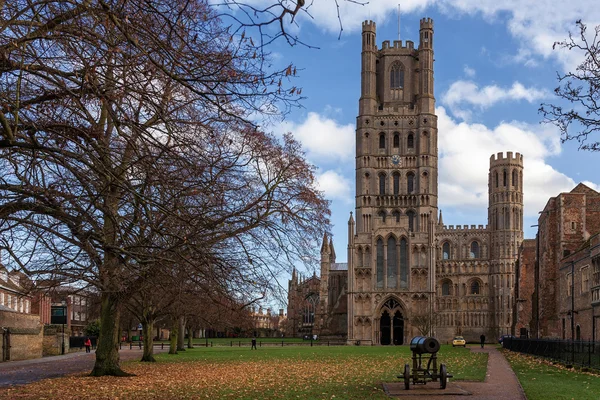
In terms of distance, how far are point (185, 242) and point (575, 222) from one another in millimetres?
43660

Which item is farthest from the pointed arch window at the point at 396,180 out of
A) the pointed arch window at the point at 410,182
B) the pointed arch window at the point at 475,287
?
the pointed arch window at the point at 475,287

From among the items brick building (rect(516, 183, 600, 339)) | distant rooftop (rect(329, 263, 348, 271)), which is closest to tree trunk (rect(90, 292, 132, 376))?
brick building (rect(516, 183, 600, 339))

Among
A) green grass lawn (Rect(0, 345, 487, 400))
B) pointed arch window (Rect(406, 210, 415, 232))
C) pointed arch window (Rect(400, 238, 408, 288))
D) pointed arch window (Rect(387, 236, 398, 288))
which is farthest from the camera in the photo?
pointed arch window (Rect(406, 210, 415, 232))

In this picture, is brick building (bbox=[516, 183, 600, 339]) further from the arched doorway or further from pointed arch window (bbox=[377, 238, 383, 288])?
pointed arch window (bbox=[377, 238, 383, 288])

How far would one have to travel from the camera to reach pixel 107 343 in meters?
25.7

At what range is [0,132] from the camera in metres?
10.3

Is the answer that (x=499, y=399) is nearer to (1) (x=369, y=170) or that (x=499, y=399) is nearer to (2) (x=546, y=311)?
(2) (x=546, y=311)

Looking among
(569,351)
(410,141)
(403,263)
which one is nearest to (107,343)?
(569,351)

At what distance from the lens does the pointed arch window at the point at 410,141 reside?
9531 centimetres

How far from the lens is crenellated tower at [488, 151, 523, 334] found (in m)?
108

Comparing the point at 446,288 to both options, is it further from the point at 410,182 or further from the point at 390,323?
the point at 390,323

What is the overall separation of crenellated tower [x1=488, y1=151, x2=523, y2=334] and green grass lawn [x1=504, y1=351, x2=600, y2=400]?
81405 millimetres

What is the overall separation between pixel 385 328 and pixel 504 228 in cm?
3388

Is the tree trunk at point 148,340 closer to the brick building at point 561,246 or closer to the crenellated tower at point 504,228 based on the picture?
the brick building at point 561,246
